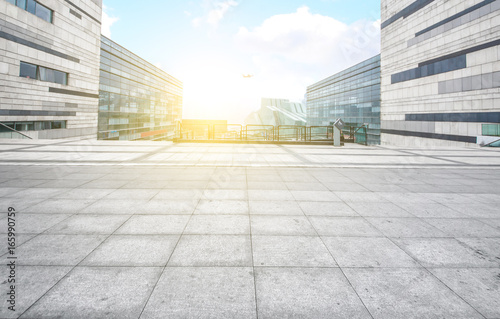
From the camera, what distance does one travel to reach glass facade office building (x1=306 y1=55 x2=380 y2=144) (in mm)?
54391

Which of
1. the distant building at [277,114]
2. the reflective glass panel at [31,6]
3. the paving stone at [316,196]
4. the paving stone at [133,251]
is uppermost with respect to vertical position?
the distant building at [277,114]

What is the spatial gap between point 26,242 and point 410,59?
37140 mm

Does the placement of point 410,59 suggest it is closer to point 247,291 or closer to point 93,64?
point 247,291

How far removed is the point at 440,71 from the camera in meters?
25.2

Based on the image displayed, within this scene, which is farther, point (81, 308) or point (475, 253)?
point (475, 253)

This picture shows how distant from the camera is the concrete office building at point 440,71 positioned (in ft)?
67.6

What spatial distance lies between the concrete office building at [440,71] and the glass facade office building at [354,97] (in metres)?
21.4

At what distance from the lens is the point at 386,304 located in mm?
→ 2215

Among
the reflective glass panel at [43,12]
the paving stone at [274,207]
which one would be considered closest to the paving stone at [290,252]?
the paving stone at [274,207]

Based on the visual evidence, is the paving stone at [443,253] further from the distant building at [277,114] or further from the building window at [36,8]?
the distant building at [277,114]

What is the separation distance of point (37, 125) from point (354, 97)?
63051 millimetres

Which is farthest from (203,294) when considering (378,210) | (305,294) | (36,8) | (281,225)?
(36,8)

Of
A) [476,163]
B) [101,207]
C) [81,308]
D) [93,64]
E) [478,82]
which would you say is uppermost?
[93,64]

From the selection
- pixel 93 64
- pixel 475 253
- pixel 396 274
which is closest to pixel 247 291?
pixel 396 274
